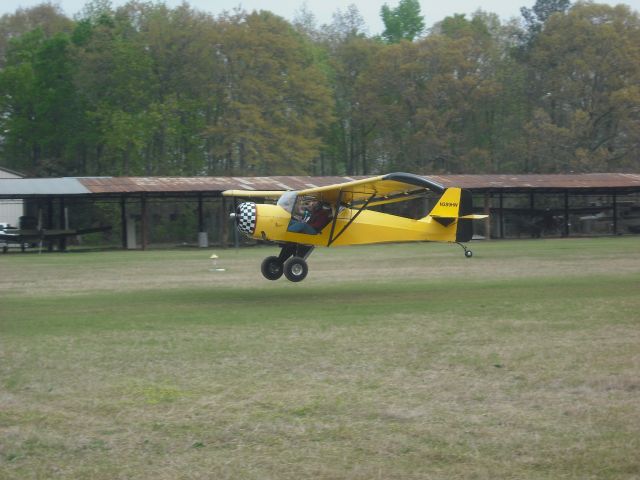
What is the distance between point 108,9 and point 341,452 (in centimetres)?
7942

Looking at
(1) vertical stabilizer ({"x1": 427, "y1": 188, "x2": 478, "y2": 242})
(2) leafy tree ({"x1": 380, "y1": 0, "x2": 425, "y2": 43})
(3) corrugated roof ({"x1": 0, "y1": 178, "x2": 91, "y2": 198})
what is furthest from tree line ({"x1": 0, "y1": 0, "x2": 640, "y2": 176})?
(1) vertical stabilizer ({"x1": 427, "y1": 188, "x2": 478, "y2": 242})

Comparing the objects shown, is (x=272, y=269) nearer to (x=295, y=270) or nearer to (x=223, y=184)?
(x=295, y=270)

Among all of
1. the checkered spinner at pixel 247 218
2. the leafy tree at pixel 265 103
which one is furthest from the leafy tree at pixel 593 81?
the checkered spinner at pixel 247 218

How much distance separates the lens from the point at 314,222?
18.4 meters

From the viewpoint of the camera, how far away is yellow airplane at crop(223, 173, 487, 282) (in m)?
18.0

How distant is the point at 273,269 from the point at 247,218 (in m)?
1.94

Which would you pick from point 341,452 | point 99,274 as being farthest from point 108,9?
point 341,452

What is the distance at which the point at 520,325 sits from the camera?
40.5ft

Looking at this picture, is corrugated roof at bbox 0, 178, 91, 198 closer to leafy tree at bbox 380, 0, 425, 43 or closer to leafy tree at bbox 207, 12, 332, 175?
leafy tree at bbox 207, 12, 332, 175

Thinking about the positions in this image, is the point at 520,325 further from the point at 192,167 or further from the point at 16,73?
the point at 16,73

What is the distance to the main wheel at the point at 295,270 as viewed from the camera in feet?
60.6

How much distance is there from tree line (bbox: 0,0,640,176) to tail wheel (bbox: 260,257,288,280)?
42.4 metres

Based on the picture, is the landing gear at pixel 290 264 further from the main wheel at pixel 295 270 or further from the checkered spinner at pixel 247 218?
the checkered spinner at pixel 247 218

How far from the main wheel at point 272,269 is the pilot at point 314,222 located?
5.05 feet
